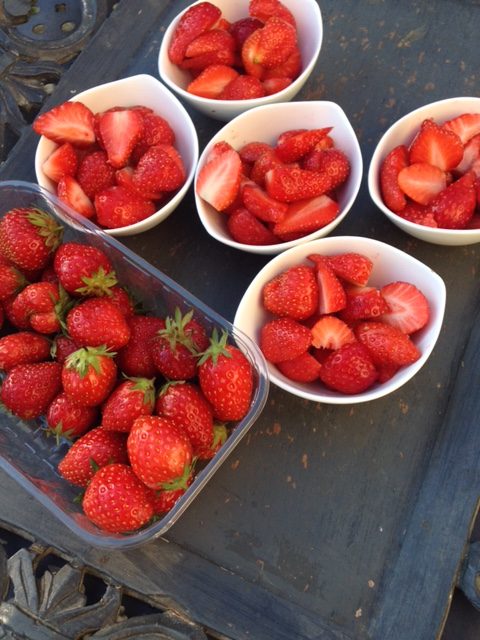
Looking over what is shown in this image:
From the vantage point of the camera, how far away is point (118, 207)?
1.16 metres

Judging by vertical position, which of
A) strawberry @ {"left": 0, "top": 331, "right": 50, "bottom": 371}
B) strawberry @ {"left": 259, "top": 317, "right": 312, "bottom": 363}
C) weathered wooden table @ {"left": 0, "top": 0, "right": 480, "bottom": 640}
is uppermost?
strawberry @ {"left": 0, "top": 331, "right": 50, "bottom": 371}

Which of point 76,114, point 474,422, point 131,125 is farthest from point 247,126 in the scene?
point 474,422

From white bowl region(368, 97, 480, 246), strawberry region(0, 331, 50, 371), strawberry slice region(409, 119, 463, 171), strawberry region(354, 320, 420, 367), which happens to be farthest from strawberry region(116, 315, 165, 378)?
strawberry slice region(409, 119, 463, 171)

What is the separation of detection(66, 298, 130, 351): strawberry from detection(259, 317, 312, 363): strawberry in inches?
9.1

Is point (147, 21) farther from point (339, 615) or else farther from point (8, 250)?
point (339, 615)

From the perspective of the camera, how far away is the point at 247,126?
1244 mm

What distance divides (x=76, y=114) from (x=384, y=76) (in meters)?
0.67

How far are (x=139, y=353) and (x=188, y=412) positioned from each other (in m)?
0.16

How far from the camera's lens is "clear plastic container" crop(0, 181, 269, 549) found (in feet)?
2.99

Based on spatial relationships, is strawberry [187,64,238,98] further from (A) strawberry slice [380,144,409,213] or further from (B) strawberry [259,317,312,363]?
(B) strawberry [259,317,312,363]

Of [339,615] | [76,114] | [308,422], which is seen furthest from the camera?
[76,114]

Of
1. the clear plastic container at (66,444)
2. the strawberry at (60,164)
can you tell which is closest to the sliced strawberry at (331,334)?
the clear plastic container at (66,444)

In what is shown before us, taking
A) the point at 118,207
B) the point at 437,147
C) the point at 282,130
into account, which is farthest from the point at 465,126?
the point at 118,207

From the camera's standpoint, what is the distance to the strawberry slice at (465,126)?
119 cm
